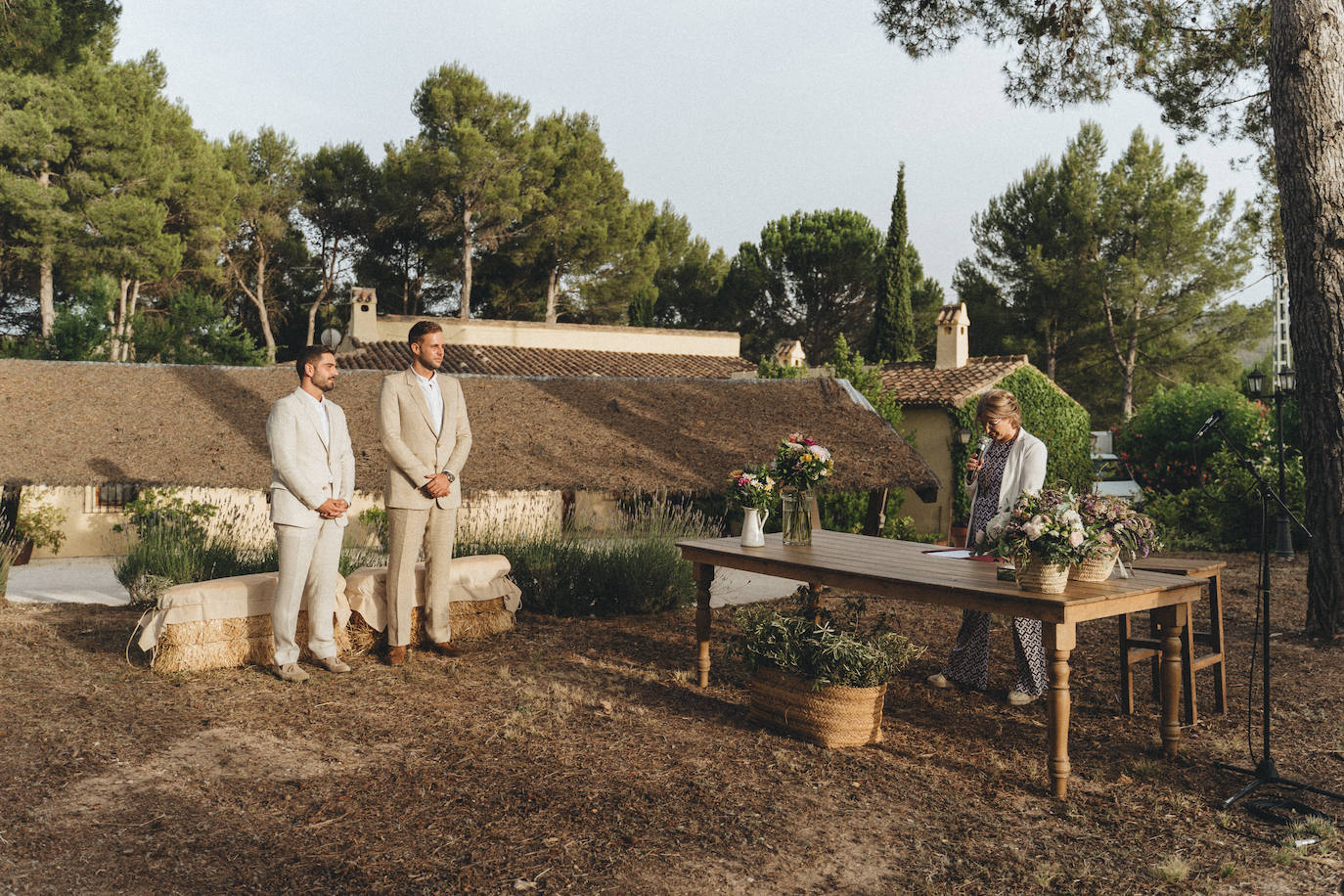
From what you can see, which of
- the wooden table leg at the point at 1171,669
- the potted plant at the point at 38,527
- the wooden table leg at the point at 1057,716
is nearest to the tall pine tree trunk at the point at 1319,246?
the wooden table leg at the point at 1171,669

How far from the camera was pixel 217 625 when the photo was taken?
20.7 feet

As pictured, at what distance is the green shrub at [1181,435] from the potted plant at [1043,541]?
13577 mm

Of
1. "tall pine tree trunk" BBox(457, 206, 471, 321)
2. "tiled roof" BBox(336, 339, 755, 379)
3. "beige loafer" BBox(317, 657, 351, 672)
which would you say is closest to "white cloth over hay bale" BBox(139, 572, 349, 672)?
"beige loafer" BBox(317, 657, 351, 672)

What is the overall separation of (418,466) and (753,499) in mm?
2160

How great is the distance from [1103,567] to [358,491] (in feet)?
29.3

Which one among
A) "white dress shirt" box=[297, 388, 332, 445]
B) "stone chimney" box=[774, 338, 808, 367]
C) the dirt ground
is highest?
"stone chimney" box=[774, 338, 808, 367]

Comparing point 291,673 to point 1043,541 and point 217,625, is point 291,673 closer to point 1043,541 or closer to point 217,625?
point 217,625

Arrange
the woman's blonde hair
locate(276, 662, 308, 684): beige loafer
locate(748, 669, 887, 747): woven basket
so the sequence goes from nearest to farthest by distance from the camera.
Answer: locate(748, 669, 887, 747): woven basket → the woman's blonde hair → locate(276, 662, 308, 684): beige loafer

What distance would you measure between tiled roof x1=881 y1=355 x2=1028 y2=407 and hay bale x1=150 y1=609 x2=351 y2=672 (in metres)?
18.7

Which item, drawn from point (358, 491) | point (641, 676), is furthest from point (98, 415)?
point (641, 676)

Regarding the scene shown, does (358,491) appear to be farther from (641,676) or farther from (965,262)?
(965,262)

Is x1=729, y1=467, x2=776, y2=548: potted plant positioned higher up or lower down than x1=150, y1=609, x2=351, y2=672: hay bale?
higher up

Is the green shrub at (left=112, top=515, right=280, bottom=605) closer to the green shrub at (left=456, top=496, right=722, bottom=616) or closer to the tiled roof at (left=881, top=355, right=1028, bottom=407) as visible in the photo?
the green shrub at (left=456, top=496, right=722, bottom=616)

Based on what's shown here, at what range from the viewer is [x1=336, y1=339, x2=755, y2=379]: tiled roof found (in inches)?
814
